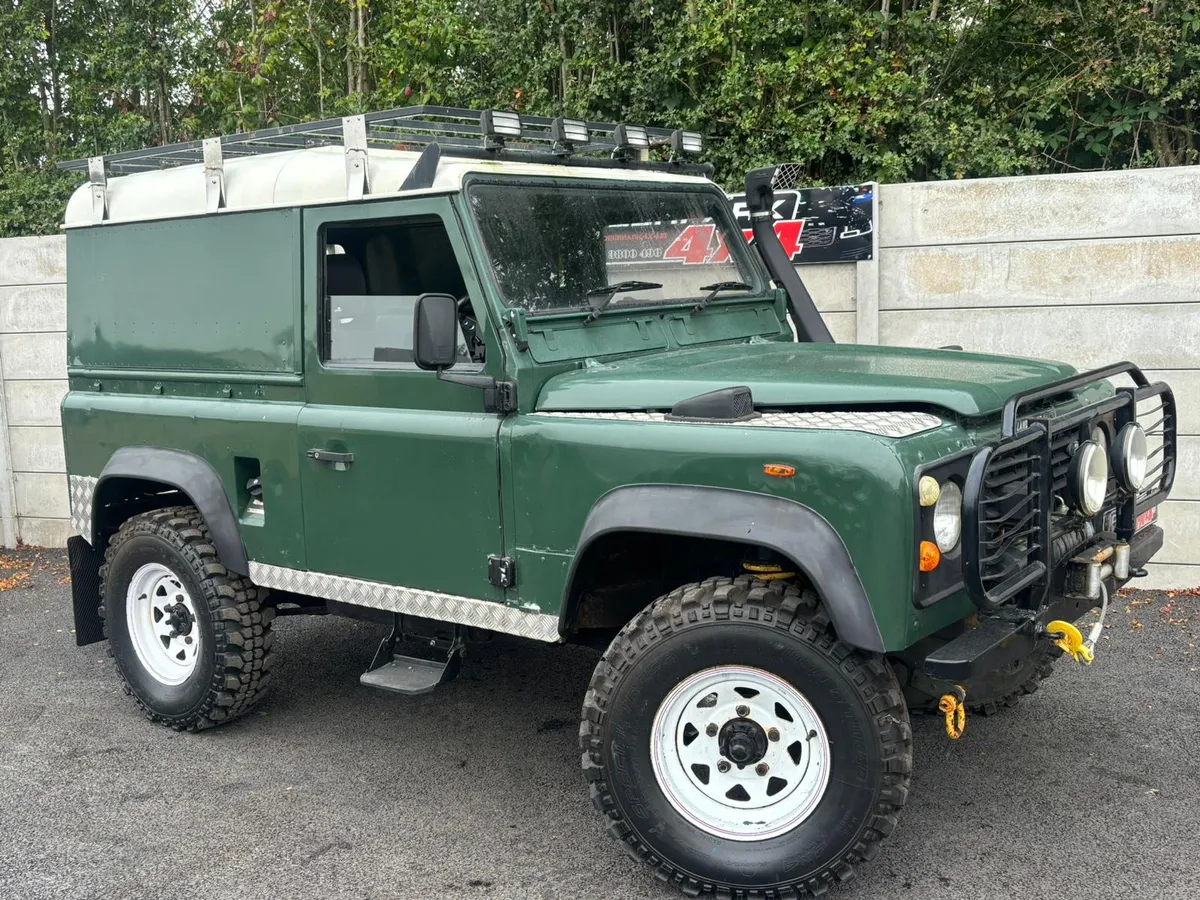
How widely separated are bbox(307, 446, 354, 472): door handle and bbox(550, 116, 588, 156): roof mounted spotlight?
145cm

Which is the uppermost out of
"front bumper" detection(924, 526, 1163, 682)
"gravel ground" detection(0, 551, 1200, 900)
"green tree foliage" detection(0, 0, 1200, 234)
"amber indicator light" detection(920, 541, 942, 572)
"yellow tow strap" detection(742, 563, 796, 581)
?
"green tree foliage" detection(0, 0, 1200, 234)

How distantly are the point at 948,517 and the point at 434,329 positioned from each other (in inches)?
66.9

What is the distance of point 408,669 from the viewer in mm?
4434

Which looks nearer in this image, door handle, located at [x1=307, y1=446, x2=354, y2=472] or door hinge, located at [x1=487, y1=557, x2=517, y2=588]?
door hinge, located at [x1=487, y1=557, x2=517, y2=588]

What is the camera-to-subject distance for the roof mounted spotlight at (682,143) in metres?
5.03

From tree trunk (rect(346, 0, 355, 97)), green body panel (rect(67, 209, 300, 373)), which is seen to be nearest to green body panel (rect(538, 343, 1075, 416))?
green body panel (rect(67, 209, 300, 373))

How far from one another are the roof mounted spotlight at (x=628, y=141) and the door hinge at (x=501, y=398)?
1.48 metres

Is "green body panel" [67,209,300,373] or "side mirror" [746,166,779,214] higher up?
"side mirror" [746,166,779,214]

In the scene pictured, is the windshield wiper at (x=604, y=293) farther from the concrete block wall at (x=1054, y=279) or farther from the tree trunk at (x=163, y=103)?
the tree trunk at (x=163, y=103)

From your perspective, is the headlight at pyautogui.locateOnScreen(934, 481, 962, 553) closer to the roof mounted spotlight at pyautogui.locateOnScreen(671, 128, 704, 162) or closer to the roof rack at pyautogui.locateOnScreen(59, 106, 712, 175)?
the roof rack at pyautogui.locateOnScreen(59, 106, 712, 175)

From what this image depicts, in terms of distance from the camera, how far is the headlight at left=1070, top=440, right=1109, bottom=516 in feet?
11.5

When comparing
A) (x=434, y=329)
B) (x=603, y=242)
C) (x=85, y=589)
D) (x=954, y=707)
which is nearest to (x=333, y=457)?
(x=434, y=329)

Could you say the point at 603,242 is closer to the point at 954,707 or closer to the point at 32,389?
the point at 954,707

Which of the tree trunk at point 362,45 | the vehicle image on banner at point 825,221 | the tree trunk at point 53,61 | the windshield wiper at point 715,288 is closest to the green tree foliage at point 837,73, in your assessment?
the tree trunk at point 362,45
